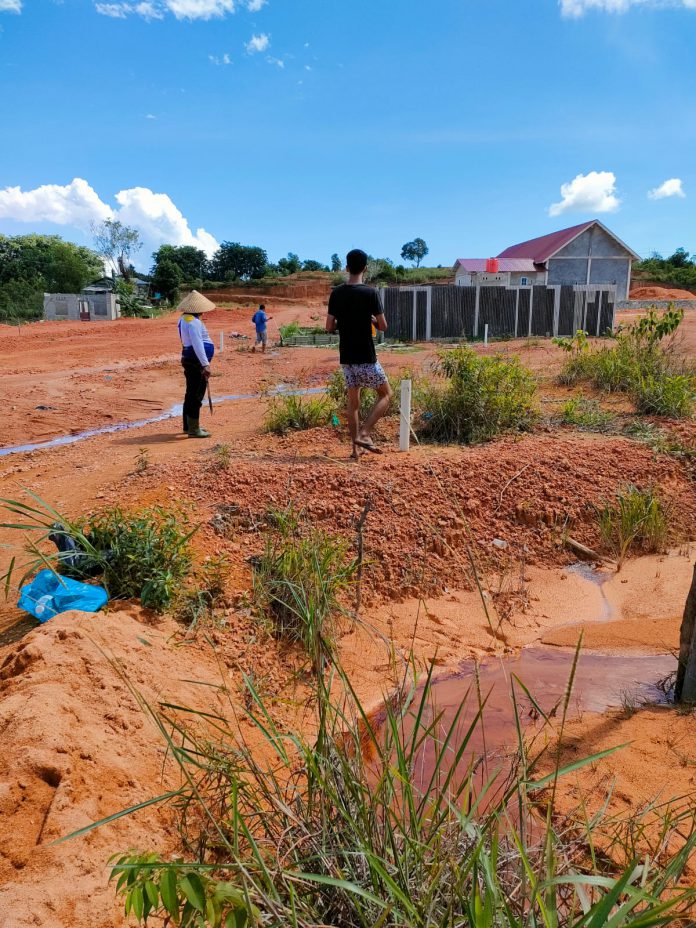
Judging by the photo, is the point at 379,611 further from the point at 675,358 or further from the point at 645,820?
the point at 675,358

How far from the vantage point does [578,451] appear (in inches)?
222

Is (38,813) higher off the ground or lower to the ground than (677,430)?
lower

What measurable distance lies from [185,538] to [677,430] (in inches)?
189

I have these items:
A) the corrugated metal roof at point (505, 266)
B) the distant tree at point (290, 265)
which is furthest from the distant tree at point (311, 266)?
the corrugated metal roof at point (505, 266)

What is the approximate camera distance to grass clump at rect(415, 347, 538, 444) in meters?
6.21

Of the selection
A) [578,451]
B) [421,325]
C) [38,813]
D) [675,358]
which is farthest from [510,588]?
[421,325]

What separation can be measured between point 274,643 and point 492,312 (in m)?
16.5

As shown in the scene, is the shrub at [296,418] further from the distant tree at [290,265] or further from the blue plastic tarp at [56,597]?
the distant tree at [290,265]

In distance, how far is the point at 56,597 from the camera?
3211 mm

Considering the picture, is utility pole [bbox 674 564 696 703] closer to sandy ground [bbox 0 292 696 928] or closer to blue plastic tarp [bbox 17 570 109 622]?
sandy ground [bbox 0 292 696 928]

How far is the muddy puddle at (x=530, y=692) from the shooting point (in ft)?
9.84

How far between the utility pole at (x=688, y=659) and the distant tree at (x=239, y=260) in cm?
6394

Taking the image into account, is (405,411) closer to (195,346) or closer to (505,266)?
(195,346)

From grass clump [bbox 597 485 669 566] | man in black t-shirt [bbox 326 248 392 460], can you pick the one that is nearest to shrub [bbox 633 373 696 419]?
grass clump [bbox 597 485 669 566]
